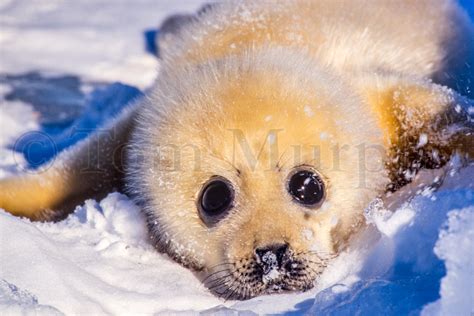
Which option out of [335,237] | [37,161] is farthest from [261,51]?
[37,161]

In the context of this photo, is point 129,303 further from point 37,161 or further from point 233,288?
point 37,161

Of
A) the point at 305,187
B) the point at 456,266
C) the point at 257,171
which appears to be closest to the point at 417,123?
the point at 305,187

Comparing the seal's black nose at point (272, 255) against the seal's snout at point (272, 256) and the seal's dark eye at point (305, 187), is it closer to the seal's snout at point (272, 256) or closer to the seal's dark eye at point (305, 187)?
the seal's snout at point (272, 256)

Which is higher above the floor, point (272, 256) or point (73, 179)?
point (73, 179)

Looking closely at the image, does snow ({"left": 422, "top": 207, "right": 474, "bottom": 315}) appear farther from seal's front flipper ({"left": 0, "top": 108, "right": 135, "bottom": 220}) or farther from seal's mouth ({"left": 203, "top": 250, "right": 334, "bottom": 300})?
seal's front flipper ({"left": 0, "top": 108, "right": 135, "bottom": 220})

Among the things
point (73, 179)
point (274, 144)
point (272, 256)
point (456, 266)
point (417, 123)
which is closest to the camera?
point (456, 266)

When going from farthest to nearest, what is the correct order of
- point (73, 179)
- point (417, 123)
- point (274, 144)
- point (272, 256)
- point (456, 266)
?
point (73, 179)
point (417, 123)
point (274, 144)
point (272, 256)
point (456, 266)

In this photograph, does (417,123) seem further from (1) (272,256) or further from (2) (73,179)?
(2) (73,179)

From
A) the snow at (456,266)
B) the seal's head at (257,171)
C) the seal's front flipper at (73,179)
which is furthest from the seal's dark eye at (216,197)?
the snow at (456,266)

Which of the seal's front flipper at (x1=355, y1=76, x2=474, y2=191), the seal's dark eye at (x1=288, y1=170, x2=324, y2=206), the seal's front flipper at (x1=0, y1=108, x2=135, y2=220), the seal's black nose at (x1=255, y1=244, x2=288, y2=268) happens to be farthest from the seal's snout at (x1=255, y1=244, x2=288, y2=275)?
the seal's front flipper at (x1=0, y1=108, x2=135, y2=220)
